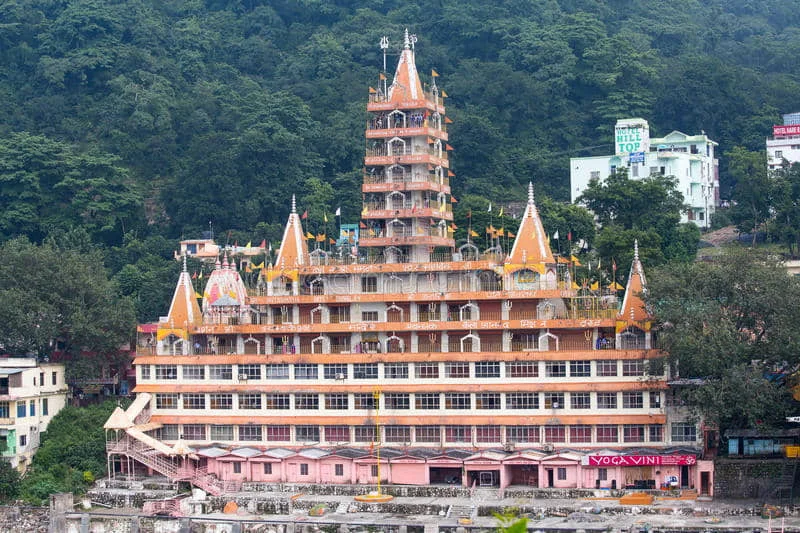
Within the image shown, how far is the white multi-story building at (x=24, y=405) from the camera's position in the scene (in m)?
68.9

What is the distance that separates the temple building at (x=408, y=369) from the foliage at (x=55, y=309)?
163 inches

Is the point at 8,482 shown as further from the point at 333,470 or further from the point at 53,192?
the point at 53,192

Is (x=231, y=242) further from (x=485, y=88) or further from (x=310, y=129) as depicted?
(x=485, y=88)

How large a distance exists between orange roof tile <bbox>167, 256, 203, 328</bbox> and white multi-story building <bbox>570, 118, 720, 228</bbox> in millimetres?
41663

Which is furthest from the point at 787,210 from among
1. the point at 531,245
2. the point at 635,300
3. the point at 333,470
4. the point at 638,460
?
the point at 333,470

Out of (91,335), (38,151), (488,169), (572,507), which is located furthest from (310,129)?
(572,507)

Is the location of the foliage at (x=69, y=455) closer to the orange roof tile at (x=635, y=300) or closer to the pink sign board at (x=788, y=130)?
the orange roof tile at (x=635, y=300)

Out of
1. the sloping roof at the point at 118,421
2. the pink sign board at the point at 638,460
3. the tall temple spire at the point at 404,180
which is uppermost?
the tall temple spire at the point at 404,180

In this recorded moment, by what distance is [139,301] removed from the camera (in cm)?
9031

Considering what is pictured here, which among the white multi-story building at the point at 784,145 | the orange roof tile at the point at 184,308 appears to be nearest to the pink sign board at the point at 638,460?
the orange roof tile at the point at 184,308

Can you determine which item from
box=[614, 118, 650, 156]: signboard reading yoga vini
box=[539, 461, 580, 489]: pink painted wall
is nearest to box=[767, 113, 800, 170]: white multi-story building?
box=[614, 118, 650, 156]: signboard reading yoga vini

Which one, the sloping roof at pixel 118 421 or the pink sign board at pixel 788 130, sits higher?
the pink sign board at pixel 788 130

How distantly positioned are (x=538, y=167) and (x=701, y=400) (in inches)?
2127

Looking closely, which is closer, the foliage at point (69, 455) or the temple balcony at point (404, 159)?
the foliage at point (69, 455)
